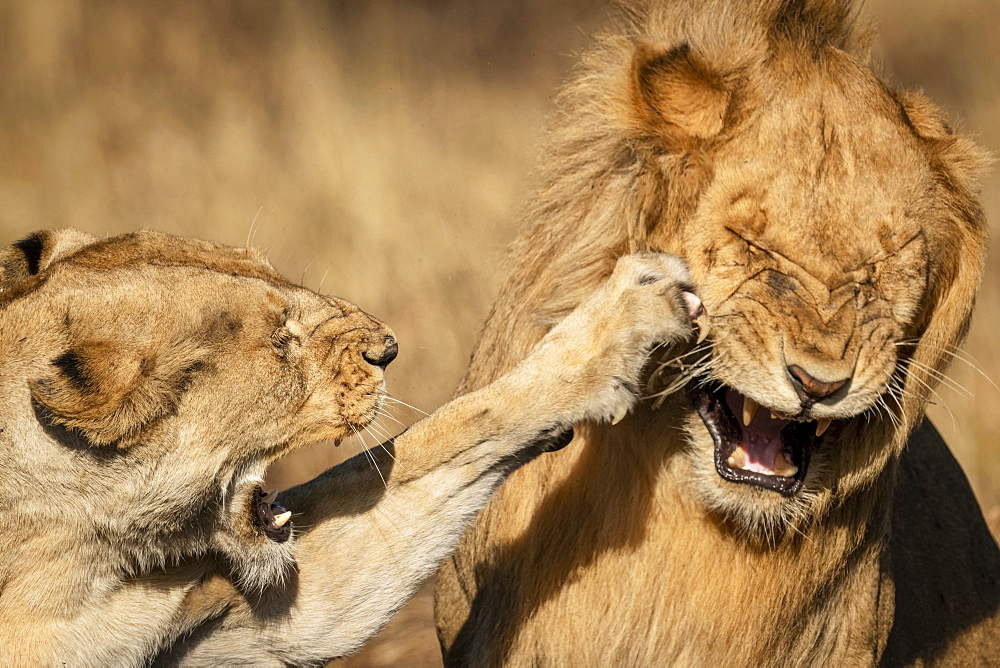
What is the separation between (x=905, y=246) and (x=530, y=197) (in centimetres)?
92

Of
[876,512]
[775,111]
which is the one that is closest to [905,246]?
[775,111]

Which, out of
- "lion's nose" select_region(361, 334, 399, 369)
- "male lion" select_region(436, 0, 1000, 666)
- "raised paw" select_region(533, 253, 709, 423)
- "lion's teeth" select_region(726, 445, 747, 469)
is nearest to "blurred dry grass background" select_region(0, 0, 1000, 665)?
"male lion" select_region(436, 0, 1000, 666)

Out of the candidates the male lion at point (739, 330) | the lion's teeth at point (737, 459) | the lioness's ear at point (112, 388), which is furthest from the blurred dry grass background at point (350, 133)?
the lioness's ear at point (112, 388)

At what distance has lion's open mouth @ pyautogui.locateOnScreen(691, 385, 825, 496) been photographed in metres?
2.37

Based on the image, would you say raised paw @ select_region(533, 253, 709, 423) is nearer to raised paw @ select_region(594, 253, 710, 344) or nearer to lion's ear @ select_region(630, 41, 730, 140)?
raised paw @ select_region(594, 253, 710, 344)

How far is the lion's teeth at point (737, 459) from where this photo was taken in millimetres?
2375

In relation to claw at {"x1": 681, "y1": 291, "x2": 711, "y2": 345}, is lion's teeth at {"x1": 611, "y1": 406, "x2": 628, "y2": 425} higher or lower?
lower

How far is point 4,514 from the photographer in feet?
7.39

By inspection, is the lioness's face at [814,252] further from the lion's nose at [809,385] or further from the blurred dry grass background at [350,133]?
the blurred dry grass background at [350,133]

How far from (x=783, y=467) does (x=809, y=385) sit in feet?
1.24

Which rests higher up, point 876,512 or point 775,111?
point 775,111

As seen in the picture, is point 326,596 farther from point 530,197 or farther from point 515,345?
point 530,197

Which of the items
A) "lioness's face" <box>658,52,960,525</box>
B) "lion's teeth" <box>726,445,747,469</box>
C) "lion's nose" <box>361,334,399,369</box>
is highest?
"lioness's face" <box>658,52,960,525</box>

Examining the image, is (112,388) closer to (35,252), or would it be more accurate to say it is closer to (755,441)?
(35,252)
